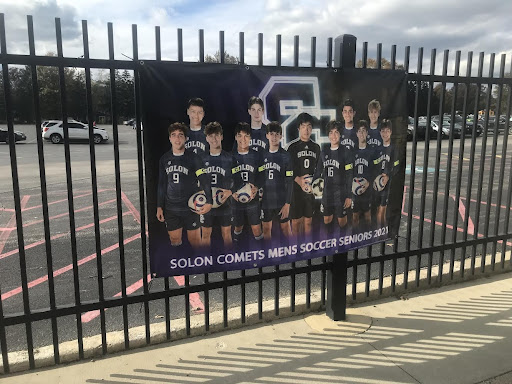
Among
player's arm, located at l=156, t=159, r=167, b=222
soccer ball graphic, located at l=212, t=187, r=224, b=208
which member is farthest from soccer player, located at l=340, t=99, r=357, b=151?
player's arm, located at l=156, t=159, r=167, b=222

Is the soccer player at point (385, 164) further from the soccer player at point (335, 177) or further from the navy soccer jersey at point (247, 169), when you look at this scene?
the navy soccer jersey at point (247, 169)

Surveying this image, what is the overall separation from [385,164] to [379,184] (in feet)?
0.58

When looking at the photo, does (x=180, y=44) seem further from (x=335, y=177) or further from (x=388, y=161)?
(x=388, y=161)

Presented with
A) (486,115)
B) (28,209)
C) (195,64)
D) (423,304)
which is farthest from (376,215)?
(28,209)

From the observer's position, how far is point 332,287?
3.55 m

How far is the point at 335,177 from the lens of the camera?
3.35m

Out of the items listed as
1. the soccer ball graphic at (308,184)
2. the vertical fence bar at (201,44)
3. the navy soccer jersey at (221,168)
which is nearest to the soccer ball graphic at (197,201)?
the navy soccer jersey at (221,168)

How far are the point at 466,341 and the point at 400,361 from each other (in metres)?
0.67

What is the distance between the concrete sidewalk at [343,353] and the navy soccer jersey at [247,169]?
1109mm

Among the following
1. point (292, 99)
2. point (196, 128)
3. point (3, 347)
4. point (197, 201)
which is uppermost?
point (292, 99)

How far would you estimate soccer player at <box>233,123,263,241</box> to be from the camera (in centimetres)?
297

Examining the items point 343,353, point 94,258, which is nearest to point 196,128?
point 343,353

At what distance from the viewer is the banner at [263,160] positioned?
281 cm

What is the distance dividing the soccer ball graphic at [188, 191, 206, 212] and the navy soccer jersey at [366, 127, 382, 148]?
1.44 meters
